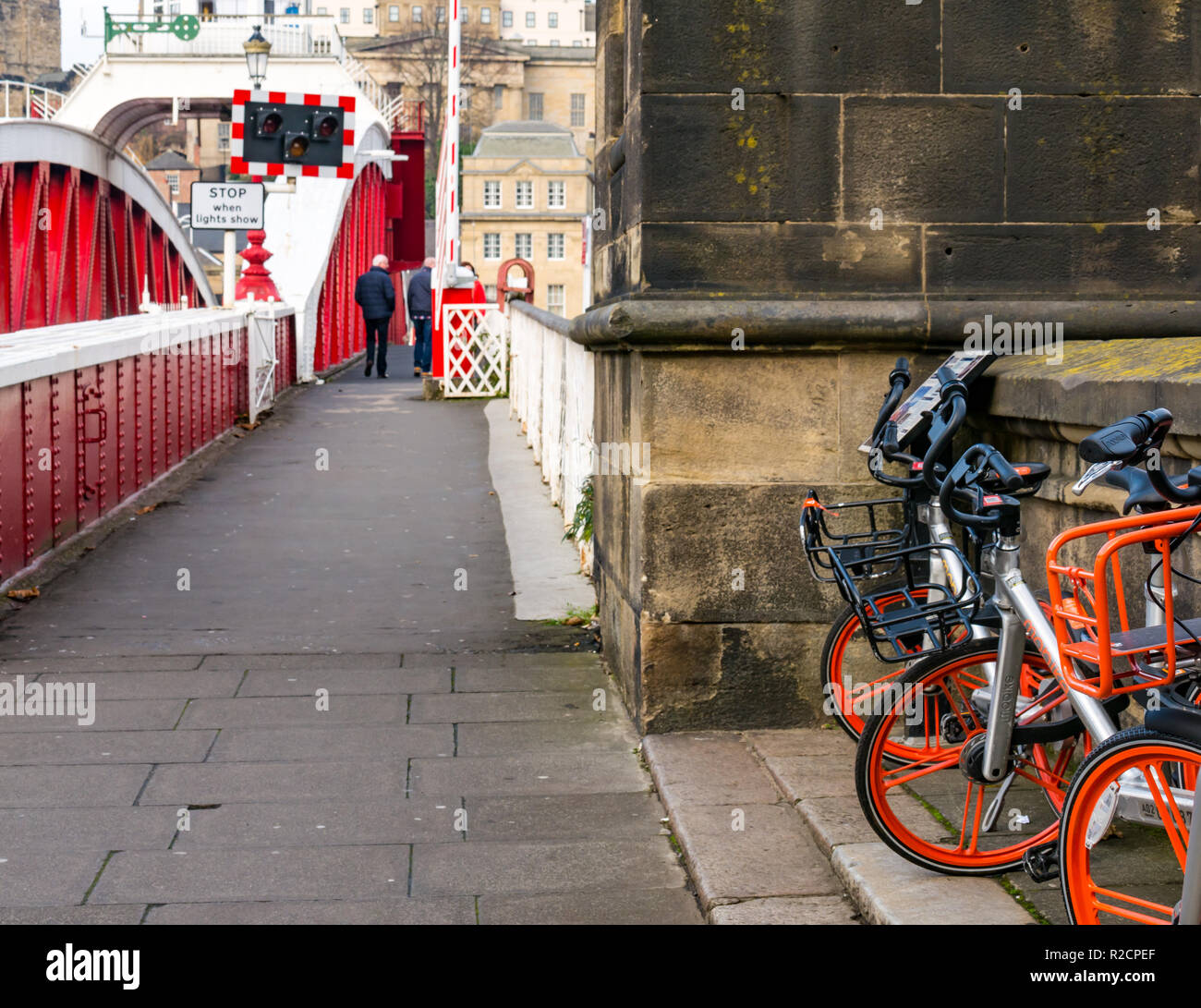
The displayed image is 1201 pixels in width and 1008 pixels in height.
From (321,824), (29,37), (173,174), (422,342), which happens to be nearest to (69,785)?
(321,824)

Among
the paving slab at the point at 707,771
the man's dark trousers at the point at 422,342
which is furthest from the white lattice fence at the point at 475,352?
the paving slab at the point at 707,771

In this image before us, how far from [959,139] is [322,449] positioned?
9.88m

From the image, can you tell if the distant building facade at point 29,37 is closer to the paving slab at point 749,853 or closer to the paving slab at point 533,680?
the paving slab at point 533,680

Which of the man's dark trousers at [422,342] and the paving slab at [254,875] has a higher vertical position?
the man's dark trousers at [422,342]

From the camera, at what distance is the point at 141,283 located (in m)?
22.7

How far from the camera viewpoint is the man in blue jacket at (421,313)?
24.4 metres

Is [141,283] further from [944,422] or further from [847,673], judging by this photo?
[944,422]

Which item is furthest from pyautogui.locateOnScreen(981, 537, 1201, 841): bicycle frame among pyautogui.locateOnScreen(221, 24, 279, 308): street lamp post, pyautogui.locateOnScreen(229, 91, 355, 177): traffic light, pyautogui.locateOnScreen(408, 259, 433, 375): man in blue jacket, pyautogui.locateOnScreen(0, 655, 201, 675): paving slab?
pyautogui.locateOnScreen(408, 259, 433, 375): man in blue jacket

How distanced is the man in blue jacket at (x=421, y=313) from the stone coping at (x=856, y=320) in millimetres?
18925

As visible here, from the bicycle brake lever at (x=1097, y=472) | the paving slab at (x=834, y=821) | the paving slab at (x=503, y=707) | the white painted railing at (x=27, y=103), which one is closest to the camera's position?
the bicycle brake lever at (x=1097, y=472)

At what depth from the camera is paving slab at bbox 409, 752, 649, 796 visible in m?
4.91

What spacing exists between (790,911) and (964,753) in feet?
1.82

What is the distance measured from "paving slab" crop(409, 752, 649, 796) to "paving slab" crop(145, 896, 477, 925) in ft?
2.98

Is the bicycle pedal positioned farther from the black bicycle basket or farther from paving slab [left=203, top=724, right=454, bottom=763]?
paving slab [left=203, top=724, right=454, bottom=763]
